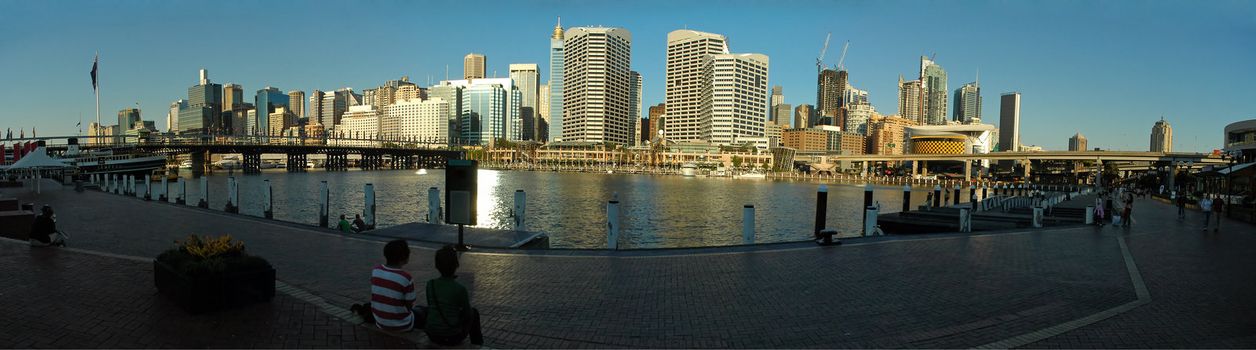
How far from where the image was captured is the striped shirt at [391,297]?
20.0 ft

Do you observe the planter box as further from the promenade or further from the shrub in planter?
the promenade

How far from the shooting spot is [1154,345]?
6.87 meters

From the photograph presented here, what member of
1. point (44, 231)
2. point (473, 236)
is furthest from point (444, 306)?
point (44, 231)

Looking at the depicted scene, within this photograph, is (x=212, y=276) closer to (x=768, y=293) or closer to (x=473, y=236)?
(x=768, y=293)

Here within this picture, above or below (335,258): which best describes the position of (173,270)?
above

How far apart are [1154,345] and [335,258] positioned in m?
13.3

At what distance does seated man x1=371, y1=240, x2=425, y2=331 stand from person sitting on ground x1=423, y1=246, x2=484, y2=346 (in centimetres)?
31

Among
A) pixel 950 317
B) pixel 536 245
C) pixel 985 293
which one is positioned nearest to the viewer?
pixel 950 317

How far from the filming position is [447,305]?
599cm

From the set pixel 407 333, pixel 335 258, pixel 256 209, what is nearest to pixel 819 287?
pixel 407 333

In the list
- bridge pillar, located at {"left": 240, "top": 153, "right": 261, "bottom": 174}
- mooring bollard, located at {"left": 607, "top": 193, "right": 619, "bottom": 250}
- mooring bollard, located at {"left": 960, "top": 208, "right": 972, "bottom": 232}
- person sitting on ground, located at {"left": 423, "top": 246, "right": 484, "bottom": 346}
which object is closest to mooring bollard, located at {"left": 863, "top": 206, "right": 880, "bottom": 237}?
mooring bollard, located at {"left": 960, "top": 208, "right": 972, "bottom": 232}

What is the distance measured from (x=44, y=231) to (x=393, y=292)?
10926 millimetres

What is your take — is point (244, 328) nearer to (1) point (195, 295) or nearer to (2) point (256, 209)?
(1) point (195, 295)

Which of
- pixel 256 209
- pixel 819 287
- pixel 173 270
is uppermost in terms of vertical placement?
pixel 173 270
